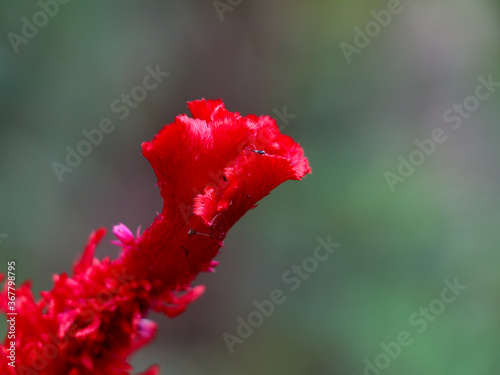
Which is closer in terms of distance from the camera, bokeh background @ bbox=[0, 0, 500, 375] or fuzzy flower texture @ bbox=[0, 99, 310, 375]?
fuzzy flower texture @ bbox=[0, 99, 310, 375]

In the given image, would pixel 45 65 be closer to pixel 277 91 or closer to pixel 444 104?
pixel 277 91

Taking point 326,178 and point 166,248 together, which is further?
point 326,178

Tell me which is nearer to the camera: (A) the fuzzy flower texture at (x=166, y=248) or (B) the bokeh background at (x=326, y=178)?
(A) the fuzzy flower texture at (x=166, y=248)
